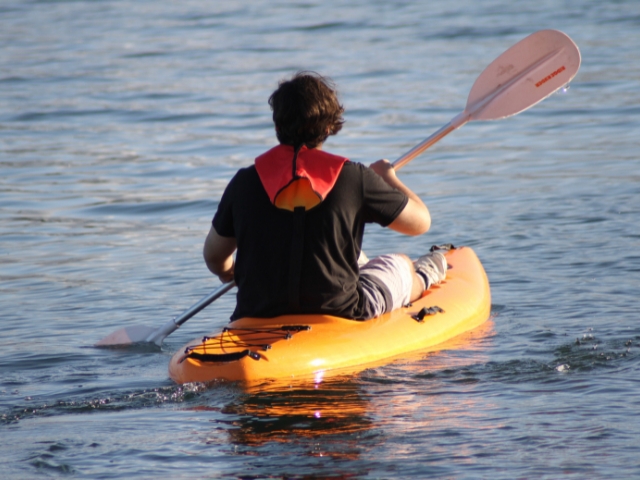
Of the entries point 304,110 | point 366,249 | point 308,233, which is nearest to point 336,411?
point 308,233

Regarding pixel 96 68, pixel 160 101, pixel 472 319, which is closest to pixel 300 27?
pixel 96 68

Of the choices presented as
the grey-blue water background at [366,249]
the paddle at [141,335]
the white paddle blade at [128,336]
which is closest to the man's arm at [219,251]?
the grey-blue water background at [366,249]

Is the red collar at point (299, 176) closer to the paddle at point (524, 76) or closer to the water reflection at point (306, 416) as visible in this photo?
the water reflection at point (306, 416)

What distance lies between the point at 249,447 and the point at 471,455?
0.67m

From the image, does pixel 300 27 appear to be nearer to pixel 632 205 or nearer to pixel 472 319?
pixel 632 205

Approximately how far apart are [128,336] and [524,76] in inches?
91.0

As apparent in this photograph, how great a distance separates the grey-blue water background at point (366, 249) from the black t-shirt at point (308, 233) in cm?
35

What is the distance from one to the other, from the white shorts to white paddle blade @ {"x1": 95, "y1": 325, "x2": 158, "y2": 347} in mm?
1101

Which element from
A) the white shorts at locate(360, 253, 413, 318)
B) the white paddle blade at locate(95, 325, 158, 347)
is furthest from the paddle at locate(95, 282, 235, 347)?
the white shorts at locate(360, 253, 413, 318)

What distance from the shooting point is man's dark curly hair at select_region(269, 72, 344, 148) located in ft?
11.6

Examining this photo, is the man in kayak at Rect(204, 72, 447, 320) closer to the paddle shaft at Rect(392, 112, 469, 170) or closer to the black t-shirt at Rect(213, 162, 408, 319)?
the black t-shirt at Rect(213, 162, 408, 319)

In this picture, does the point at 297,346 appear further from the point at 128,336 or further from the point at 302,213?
the point at 128,336

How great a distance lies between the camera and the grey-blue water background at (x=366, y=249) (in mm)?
3137

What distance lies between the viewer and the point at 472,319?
4.54 m
